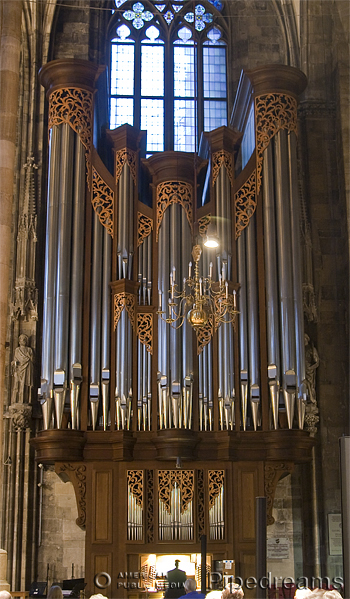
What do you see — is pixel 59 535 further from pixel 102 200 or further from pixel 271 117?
pixel 271 117

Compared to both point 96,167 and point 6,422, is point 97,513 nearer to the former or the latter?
point 6,422

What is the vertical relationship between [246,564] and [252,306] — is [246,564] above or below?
below

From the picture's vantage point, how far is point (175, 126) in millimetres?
17266

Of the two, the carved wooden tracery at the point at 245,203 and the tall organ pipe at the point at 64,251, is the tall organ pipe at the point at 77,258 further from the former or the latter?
the carved wooden tracery at the point at 245,203

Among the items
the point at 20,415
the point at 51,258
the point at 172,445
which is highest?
the point at 51,258

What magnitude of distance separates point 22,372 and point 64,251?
8.19 feet

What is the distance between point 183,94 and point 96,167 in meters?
4.42

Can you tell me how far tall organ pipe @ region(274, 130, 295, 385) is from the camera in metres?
13.0

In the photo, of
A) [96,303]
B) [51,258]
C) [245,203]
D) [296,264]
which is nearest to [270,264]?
A: [296,264]

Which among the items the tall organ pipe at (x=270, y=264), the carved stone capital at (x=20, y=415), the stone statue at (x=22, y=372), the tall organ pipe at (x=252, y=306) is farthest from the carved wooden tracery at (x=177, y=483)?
the stone statue at (x=22, y=372)

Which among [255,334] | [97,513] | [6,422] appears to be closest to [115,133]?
[255,334]

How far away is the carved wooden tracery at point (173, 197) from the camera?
13.9 m

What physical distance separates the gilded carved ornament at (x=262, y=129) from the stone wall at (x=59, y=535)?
19.4 feet

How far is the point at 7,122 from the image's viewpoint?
11.6m
